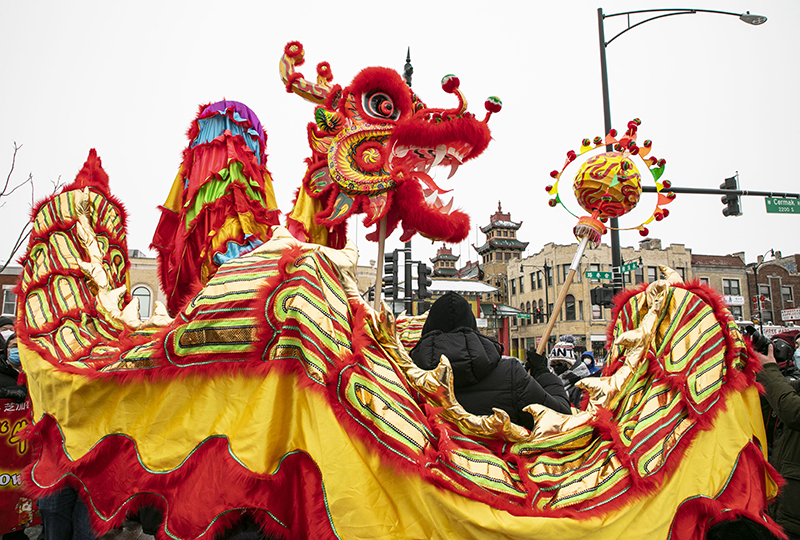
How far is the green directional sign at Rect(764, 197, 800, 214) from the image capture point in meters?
9.41

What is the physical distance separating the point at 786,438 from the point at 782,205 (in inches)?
331

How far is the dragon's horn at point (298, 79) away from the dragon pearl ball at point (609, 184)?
78.8 inches

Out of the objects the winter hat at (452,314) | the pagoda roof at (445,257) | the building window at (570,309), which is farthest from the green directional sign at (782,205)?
the pagoda roof at (445,257)

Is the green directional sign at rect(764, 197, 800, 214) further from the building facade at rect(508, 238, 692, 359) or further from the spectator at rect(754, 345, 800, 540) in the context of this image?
the building facade at rect(508, 238, 692, 359)

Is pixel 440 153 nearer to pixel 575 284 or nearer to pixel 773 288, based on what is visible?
pixel 575 284

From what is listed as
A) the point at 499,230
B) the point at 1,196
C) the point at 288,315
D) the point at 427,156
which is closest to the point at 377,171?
the point at 427,156

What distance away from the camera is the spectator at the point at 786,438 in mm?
2939

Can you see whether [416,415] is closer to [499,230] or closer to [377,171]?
[377,171]

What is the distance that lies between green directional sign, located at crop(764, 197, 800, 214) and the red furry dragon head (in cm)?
919

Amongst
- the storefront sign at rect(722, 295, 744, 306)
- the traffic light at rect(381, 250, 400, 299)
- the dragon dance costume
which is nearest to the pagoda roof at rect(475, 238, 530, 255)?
the storefront sign at rect(722, 295, 744, 306)

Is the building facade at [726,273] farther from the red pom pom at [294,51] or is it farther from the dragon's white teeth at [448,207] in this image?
the red pom pom at [294,51]

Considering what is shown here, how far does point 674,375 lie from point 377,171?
2.16m

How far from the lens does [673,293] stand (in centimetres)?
232

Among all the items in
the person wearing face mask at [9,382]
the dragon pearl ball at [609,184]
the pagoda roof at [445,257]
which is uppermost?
the pagoda roof at [445,257]
